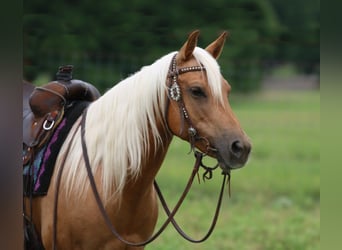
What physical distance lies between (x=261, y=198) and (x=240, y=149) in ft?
14.4

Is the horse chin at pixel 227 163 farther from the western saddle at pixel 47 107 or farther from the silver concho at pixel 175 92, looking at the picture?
the western saddle at pixel 47 107

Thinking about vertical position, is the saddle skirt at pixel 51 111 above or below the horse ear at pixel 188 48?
below

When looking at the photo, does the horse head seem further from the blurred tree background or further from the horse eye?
the blurred tree background

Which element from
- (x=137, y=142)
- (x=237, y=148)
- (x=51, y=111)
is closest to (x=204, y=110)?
(x=237, y=148)

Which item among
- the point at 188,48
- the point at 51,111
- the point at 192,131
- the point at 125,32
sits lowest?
the point at 192,131

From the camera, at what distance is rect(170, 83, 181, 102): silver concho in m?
2.02

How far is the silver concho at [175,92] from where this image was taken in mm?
2020

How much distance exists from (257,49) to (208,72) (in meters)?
20.1

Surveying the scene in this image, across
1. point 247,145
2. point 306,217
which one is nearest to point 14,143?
point 247,145

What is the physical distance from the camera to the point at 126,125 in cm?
213

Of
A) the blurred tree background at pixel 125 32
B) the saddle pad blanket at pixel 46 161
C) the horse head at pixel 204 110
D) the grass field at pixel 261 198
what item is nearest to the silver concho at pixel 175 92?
the horse head at pixel 204 110

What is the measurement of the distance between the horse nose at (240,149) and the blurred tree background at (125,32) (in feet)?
33.9

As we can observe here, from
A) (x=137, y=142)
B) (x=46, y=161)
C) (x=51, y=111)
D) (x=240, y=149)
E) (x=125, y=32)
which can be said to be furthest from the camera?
(x=125, y=32)

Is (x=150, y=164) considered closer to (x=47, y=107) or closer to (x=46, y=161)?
(x=46, y=161)
